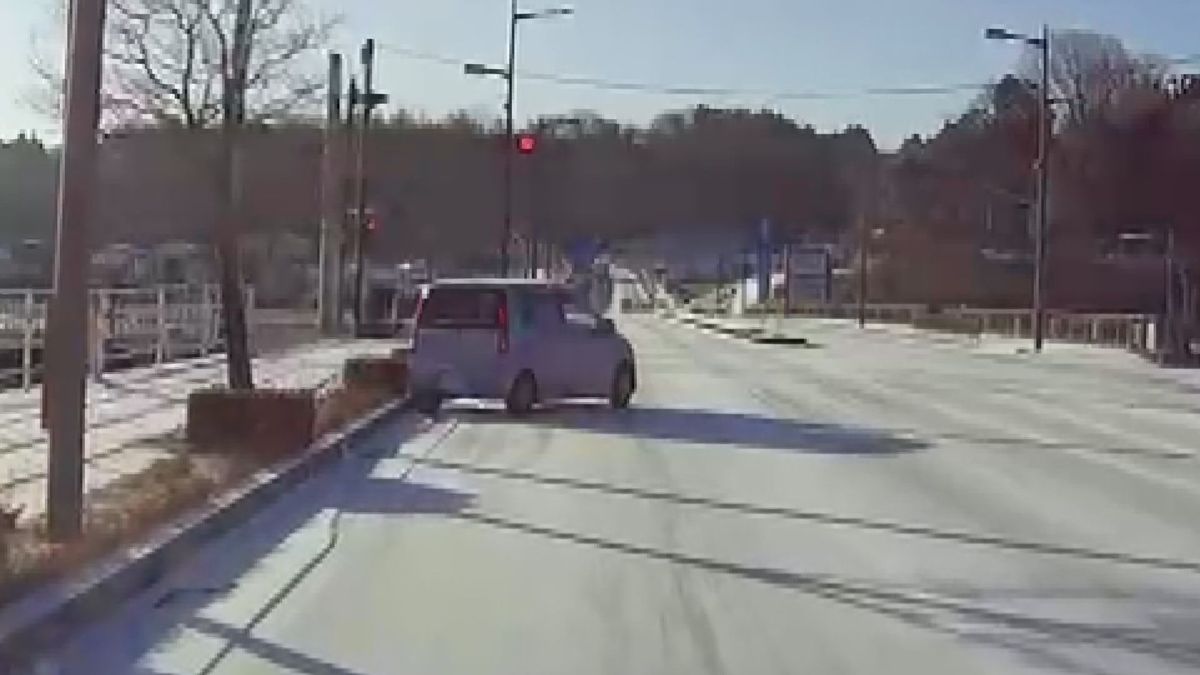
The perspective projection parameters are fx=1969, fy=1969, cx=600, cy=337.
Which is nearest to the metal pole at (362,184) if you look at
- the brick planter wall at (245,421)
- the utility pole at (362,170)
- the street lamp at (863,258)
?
the utility pole at (362,170)

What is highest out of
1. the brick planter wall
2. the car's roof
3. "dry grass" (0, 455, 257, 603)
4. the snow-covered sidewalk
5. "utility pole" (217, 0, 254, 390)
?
"utility pole" (217, 0, 254, 390)

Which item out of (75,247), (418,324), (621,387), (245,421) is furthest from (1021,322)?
(75,247)

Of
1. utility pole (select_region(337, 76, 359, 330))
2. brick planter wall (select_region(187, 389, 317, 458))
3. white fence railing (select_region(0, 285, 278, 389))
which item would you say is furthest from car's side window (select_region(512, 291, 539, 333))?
utility pole (select_region(337, 76, 359, 330))

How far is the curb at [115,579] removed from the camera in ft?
27.9

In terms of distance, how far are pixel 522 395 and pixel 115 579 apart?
15.4 meters

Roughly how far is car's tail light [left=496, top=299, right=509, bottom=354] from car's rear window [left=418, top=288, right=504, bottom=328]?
0.07m

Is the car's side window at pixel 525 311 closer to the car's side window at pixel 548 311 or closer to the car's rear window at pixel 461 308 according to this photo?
the car's side window at pixel 548 311

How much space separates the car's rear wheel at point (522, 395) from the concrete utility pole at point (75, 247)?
1408cm

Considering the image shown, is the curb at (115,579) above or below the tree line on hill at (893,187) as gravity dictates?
below

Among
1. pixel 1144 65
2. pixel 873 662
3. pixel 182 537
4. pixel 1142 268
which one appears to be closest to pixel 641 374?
pixel 182 537

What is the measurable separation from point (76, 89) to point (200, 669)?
4.04 m

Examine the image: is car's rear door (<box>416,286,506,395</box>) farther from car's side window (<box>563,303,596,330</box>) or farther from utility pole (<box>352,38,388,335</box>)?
utility pole (<box>352,38,388,335</box>)

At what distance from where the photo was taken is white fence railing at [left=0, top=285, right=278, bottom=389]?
26156mm

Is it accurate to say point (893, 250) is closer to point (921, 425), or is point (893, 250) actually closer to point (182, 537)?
point (921, 425)
